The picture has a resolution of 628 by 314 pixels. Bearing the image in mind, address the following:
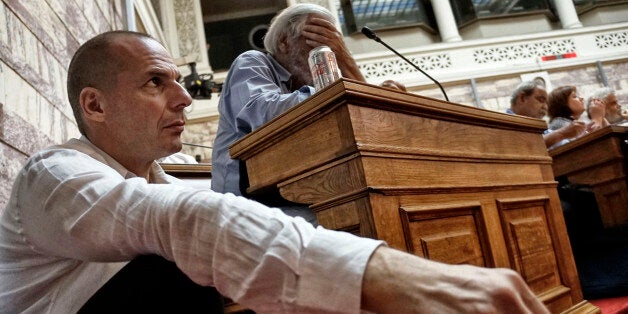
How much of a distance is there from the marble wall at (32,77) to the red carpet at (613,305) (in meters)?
1.99

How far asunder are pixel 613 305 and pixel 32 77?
2.30m

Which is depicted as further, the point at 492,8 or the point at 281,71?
the point at 492,8

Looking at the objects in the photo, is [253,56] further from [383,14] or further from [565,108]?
[383,14]

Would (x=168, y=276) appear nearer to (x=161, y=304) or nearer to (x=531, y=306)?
(x=161, y=304)

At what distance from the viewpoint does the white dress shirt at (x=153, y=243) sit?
479mm

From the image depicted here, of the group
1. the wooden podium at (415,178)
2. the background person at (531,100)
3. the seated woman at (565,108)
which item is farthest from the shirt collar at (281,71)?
the seated woman at (565,108)

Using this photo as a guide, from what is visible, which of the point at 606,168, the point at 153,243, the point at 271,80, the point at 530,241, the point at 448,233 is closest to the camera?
the point at 153,243

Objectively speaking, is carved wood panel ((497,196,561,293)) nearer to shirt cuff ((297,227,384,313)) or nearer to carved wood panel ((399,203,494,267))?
carved wood panel ((399,203,494,267))

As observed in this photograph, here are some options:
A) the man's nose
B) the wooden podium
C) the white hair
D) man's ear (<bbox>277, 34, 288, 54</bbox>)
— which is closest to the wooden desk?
the wooden podium

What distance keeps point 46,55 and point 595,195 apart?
9.07 ft

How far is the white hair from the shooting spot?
68.2 inches

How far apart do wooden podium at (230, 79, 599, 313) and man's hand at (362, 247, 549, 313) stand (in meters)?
0.52

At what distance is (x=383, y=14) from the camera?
8633 millimetres

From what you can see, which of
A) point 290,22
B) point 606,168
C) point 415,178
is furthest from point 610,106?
point 415,178
